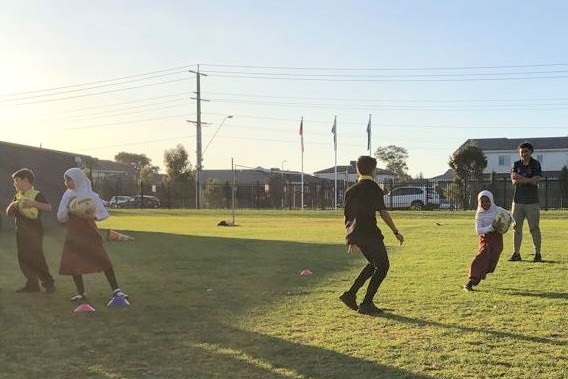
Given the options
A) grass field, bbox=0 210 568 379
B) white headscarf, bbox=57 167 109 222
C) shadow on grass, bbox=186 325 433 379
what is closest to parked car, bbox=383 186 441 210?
grass field, bbox=0 210 568 379

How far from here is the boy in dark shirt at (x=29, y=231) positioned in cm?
797

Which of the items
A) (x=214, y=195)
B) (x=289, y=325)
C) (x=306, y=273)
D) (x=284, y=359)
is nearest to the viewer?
(x=284, y=359)

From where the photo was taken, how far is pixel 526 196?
10.7 meters

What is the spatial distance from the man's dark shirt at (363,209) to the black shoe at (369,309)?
2.13ft

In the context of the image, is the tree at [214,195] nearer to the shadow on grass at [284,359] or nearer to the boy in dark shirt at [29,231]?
the boy in dark shirt at [29,231]

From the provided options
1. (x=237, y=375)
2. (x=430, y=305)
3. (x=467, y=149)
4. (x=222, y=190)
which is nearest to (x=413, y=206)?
(x=467, y=149)

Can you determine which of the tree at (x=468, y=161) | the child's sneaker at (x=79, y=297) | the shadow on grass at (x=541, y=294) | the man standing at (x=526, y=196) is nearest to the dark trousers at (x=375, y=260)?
the shadow on grass at (x=541, y=294)

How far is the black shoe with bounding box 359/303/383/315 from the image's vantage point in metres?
6.55

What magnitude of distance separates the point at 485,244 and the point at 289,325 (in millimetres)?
3163

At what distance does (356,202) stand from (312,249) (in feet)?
22.4

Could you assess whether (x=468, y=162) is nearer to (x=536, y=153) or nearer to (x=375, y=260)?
(x=536, y=153)

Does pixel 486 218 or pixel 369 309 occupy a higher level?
pixel 486 218

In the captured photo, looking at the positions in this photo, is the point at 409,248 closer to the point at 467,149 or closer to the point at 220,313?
the point at 220,313

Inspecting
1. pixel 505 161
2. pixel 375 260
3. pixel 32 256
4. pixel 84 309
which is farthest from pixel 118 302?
pixel 505 161
